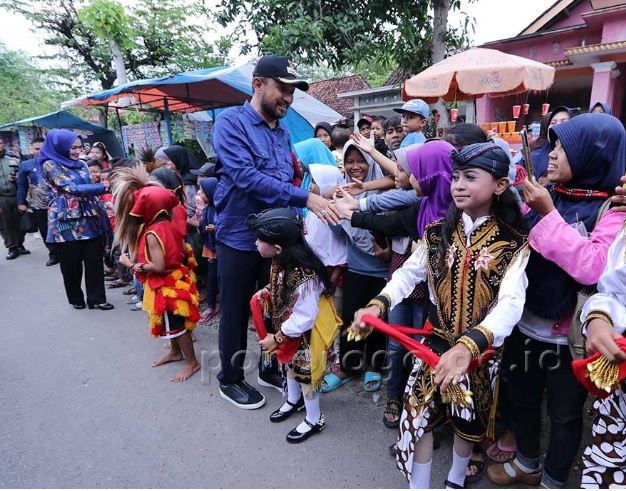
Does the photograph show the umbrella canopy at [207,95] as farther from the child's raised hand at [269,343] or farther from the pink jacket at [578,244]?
the pink jacket at [578,244]

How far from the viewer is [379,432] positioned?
2.45 meters

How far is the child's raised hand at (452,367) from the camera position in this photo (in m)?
1.31

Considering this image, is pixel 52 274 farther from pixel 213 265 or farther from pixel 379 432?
pixel 379 432

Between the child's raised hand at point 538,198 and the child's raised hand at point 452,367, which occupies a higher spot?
the child's raised hand at point 538,198

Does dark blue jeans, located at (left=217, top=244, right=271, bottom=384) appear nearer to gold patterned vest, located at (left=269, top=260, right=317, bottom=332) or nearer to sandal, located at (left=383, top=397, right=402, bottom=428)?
gold patterned vest, located at (left=269, top=260, right=317, bottom=332)

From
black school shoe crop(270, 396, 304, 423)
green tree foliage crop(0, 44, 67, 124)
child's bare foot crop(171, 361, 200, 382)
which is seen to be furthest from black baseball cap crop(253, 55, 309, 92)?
green tree foliage crop(0, 44, 67, 124)

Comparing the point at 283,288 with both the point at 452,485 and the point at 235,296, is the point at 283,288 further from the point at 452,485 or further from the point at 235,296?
the point at 452,485

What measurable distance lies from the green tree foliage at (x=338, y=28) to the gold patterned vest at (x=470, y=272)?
16.6 ft

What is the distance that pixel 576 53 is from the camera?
7.98 metres

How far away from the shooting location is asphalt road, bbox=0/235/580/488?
2158 mm

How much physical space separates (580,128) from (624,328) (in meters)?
0.78

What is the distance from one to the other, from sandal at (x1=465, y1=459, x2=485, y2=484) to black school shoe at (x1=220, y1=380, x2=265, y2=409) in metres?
1.36

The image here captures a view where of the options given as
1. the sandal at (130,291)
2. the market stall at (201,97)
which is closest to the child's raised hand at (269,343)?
the sandal at (130,291)

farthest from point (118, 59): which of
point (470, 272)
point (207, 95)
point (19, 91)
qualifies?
point (19, 91)
